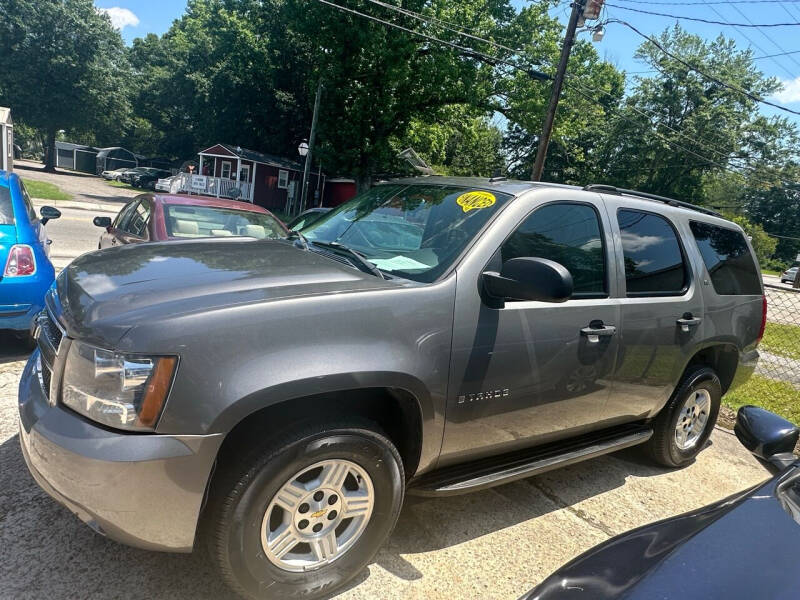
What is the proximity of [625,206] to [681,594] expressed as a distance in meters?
2.52

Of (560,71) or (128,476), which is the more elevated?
(560,71)

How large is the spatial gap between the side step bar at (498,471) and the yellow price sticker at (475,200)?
1346mm

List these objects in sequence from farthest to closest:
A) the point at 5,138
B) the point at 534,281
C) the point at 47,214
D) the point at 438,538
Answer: the point at 5,138 → the point at 47,214 → the point at 438,538 → the point at 534,281

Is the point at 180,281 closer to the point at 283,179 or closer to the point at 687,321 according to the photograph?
the point at 687,321

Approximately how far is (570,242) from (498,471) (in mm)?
1317

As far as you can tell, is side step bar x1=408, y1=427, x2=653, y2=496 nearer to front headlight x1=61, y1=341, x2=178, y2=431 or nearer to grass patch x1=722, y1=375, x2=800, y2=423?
front headlight x1=61, y1=341, x2=178, y2=431

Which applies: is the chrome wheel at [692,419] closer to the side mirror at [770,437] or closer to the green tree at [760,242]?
the side mirror at [770,437]

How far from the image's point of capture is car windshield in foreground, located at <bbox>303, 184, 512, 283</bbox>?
8.86ft

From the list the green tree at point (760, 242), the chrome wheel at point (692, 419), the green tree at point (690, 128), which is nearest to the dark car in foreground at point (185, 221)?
the chrome wheel at point (692, 419)

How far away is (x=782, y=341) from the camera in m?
10.8

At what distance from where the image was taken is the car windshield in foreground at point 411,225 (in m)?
2.70

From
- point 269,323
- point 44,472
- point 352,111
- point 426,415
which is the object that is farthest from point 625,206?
point 352,111

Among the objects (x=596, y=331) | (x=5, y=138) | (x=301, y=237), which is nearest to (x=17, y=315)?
(x=301, y=237)

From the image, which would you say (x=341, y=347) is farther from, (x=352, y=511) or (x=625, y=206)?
(x=625, y=206)
